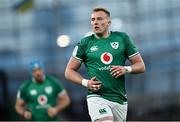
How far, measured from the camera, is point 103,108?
9.03 m

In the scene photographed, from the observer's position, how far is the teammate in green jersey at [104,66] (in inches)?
356

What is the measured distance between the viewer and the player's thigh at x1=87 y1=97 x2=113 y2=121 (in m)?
9.01

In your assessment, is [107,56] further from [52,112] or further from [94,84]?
[52,112]

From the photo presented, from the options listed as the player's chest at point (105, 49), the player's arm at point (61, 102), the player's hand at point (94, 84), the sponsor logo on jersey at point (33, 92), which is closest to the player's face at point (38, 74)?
the sponsor logo on jersey at point (33, 92)

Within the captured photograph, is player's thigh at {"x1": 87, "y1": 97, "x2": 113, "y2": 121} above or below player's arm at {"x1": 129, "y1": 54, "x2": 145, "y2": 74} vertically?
below

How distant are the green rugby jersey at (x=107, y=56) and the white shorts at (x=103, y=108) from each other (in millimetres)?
62

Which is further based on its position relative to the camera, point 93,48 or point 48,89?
point 48,89

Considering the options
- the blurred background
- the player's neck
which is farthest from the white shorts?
the blurred background

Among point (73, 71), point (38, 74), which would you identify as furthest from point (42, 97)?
point (73, 71)

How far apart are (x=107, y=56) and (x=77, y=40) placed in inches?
556

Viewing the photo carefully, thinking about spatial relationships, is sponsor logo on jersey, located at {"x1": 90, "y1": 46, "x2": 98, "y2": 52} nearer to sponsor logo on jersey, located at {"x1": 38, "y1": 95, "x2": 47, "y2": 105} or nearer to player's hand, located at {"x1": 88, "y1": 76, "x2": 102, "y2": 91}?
player's hand, located at {"x1": 88, "y1": 76, "x2": 102, "y2": 91}

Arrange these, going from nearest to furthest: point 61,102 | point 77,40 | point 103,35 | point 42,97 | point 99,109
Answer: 1. point 99,109
2. point 103,35
3. point 42,97
4. point 61,102
5. point 77,40

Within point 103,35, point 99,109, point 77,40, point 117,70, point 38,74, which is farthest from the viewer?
point 77,40

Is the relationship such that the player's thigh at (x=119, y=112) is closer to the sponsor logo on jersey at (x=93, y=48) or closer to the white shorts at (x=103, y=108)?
the white shorts at (x=103, y=108)
